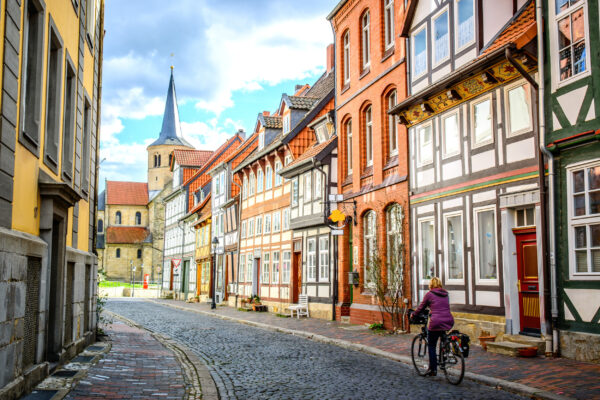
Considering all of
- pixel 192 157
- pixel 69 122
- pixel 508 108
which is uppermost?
pixel 192 157

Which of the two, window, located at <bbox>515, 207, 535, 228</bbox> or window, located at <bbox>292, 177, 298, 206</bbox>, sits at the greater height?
window, located at <bbox>292, 177, 298, 206</bbox>

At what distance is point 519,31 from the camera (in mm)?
13336

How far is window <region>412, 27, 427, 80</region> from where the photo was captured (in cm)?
1778

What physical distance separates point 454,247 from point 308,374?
6.51m

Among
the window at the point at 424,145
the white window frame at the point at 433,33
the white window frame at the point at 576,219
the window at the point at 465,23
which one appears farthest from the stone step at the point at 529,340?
the white window frame at the point at 433,33

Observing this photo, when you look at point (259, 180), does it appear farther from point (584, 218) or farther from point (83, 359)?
point (584, 218)

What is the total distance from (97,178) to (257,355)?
5499mm

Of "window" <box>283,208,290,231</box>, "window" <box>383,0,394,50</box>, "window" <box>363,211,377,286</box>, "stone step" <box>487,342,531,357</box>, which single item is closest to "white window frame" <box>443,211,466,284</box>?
"stone step" <box>487,342,531,357</box>

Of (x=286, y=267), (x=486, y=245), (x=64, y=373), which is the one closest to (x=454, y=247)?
(x=486, y=245)

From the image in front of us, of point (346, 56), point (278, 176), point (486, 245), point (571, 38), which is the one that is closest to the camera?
point (571, 38)

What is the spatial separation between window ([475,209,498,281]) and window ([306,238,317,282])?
11.6 m

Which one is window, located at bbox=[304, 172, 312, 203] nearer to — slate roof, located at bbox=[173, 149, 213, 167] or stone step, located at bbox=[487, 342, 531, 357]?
stone step, located at bbox=[487, 342, 531, 357]

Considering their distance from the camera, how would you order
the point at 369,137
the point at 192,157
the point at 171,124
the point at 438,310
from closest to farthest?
the point at 438,310
the point at 369,137
the point at 192,157
the point at 171,124

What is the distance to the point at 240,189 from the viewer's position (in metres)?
39.8
